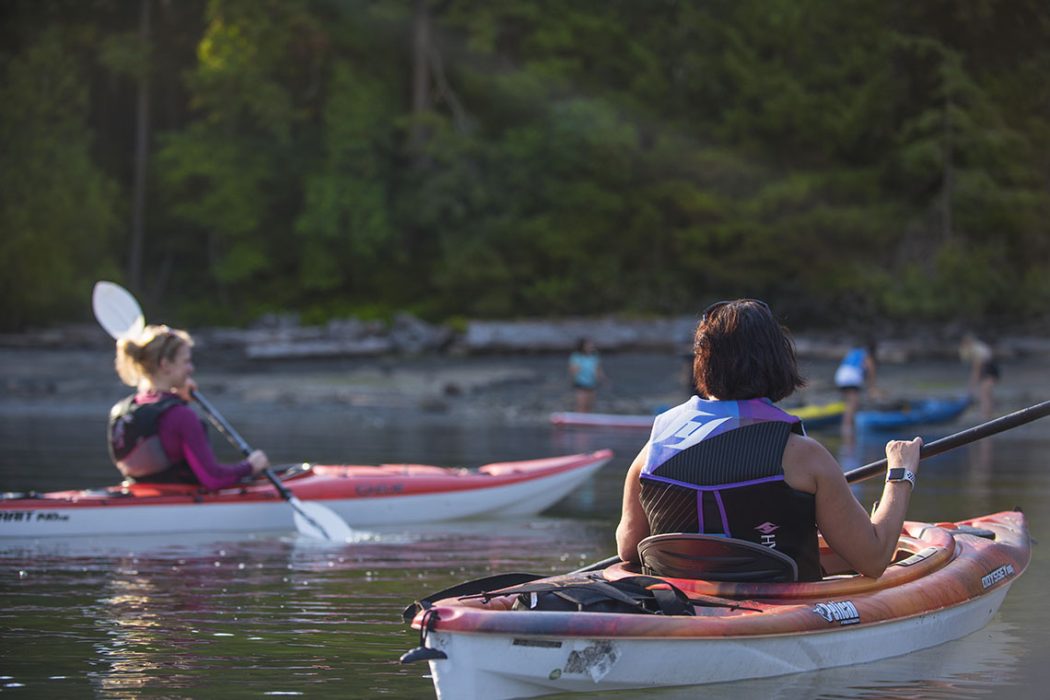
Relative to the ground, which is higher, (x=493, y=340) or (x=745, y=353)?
(x=493, y=340)

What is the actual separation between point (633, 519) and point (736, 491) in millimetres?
464

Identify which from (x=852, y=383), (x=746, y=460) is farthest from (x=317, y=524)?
(x=852, y=383)

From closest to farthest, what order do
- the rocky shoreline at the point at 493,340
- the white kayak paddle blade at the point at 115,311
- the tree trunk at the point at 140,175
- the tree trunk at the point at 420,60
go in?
the white kayak paddle blade at the point at 115,311
the rocky shoreline at the point at 493,340
the tree trunk at the point at 420,60
the tree trunk at the point at 140,175

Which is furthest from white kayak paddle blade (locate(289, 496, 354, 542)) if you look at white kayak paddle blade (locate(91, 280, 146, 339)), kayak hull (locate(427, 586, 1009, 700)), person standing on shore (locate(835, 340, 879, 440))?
person standing on shore (locate(835, 340, 879, 440))

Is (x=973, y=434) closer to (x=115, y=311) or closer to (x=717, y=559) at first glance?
(x=717, y=559)

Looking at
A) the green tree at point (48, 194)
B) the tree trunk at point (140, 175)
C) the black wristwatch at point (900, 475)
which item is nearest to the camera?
the black wristwatch at point (900, 475)

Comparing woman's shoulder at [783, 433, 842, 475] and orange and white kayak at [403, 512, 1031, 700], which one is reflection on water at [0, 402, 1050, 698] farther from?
woman's shoulder at [783, 433, 842, 475]

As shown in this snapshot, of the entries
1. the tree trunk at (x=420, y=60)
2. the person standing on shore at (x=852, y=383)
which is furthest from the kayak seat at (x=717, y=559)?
the tree trunk at (x=420, y=60)

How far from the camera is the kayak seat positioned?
481 cm

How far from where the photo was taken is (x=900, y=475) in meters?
5.07

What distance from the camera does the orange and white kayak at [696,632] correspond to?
14.3 ft

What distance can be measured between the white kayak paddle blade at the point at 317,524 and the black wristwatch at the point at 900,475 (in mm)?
4623

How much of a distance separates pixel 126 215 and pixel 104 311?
2329 centimetres

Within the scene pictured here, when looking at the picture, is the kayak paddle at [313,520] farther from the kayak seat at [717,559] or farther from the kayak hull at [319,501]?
the kayak seat at [717,559]
